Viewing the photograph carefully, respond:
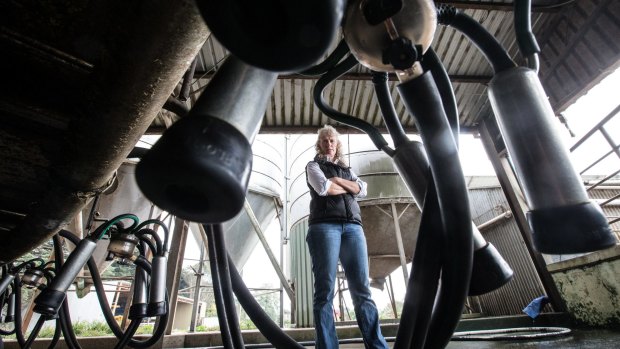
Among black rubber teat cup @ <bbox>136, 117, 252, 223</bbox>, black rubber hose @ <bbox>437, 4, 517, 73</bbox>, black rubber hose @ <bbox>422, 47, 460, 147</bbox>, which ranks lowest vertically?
black rubber teat cup @ <bbox>136, 117, 252, 223</bbox>

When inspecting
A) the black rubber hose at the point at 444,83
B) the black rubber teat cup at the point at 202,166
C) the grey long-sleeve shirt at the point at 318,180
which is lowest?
the black rubber teat cup at the point at 202,166

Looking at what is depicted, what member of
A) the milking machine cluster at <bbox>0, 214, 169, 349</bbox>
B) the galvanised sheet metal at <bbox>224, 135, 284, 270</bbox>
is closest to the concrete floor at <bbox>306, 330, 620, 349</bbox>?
the milking machine cluster at <bbox>0, 214, 169, 349</bbox>

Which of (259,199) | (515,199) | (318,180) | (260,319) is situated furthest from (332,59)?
(259,199)

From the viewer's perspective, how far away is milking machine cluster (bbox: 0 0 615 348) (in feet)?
0.80

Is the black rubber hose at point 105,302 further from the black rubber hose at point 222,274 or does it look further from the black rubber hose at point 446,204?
the black rubber hose at point 446,204

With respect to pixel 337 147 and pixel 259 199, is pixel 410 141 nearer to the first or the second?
Result: pixel 337 147

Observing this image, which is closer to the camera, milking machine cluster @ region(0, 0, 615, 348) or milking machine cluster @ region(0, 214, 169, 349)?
milking machine cluster @ region(0, 0, 615, 348)

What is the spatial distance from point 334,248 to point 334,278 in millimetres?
194

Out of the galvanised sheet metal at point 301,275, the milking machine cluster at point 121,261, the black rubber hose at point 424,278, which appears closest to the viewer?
the black rubber hose at point 424,278

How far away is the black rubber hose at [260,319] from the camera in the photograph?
52cm

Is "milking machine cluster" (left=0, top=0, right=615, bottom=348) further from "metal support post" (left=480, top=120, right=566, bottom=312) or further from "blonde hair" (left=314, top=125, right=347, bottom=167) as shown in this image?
"metal support post" (left=480, top=120, right=566, bottom=312)

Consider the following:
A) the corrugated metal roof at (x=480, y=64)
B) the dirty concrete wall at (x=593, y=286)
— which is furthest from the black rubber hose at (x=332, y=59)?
the dirty concrete wall at (x=593, y=286)

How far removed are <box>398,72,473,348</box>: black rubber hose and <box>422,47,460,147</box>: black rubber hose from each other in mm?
70

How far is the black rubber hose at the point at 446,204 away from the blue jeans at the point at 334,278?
1719 mm
